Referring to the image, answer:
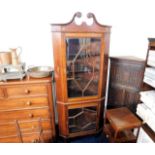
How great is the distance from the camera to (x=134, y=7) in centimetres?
161

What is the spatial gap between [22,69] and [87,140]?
50.7 inches

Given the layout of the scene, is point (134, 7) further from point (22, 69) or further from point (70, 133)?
point (70, 133)

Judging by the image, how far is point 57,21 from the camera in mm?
1542

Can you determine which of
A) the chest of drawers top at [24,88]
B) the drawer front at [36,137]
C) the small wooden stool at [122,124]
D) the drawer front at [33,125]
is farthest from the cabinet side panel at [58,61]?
the small wooden stool at [122,124]

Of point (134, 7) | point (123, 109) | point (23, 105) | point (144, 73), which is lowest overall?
point (123, 109)

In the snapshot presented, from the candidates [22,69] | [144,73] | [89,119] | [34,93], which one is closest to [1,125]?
[34,93]

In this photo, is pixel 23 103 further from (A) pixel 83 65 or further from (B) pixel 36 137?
(A) pixel 83 65

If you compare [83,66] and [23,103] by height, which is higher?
[83,66]

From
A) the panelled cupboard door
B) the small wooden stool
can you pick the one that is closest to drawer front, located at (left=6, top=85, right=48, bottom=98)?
the panelled cupboard door

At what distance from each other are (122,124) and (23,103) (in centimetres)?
110

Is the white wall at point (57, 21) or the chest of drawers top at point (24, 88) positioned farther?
the white wall at point (57, 21)

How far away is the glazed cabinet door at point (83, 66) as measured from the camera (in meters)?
1.30

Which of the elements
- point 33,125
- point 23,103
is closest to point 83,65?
point 23,103

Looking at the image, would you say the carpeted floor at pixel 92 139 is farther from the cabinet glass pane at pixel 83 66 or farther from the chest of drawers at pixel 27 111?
the cabinet glass pane at pixel 83 66
